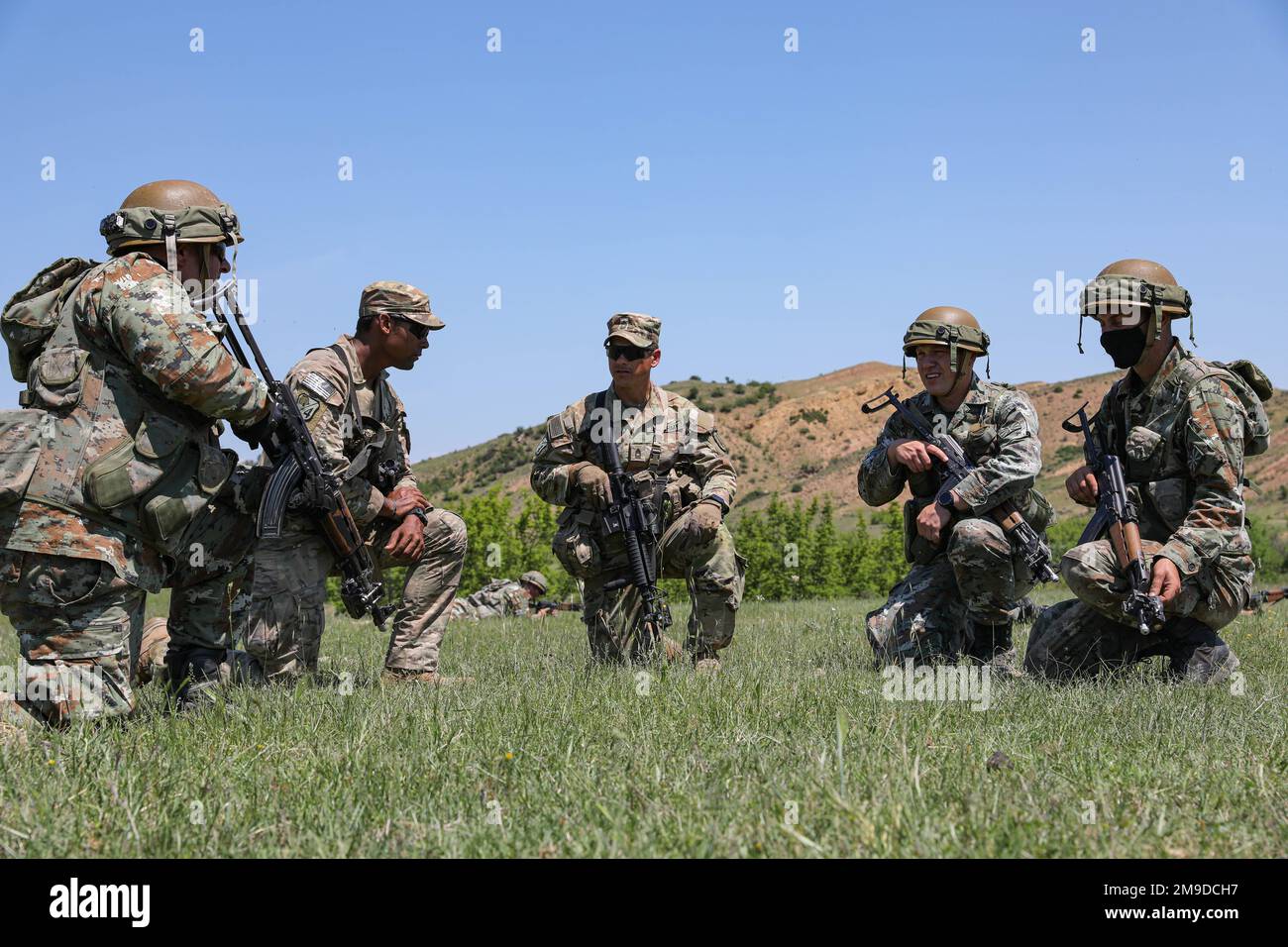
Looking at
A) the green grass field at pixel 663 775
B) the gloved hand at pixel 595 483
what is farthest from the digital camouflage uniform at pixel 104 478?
the gloved hand at pixel 595 483

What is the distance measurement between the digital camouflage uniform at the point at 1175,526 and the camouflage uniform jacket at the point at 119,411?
4.65 metres

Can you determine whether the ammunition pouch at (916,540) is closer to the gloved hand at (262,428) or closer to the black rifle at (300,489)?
the black rifle at (300,489)

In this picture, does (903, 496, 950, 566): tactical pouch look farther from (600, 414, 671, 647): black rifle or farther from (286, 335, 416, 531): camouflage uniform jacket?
(286, 335, 416, 531): camouflage uniform jacket

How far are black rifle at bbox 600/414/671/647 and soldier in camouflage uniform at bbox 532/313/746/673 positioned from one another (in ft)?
0.25

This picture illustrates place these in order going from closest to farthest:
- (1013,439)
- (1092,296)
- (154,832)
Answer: (154,832), (1092,296), (1013,439)

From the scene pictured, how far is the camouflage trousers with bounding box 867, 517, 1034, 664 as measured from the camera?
6680 millimetres

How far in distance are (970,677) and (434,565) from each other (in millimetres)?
3270

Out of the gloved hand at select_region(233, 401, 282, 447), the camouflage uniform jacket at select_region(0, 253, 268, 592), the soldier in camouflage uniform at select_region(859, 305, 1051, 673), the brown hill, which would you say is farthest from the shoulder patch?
the brown hill

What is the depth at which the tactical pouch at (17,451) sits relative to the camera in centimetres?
432

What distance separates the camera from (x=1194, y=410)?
605cm

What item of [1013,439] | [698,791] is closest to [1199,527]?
[1013,439]

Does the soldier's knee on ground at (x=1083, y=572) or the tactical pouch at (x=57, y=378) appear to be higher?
the tactical pouch at (x=57, y=378)
